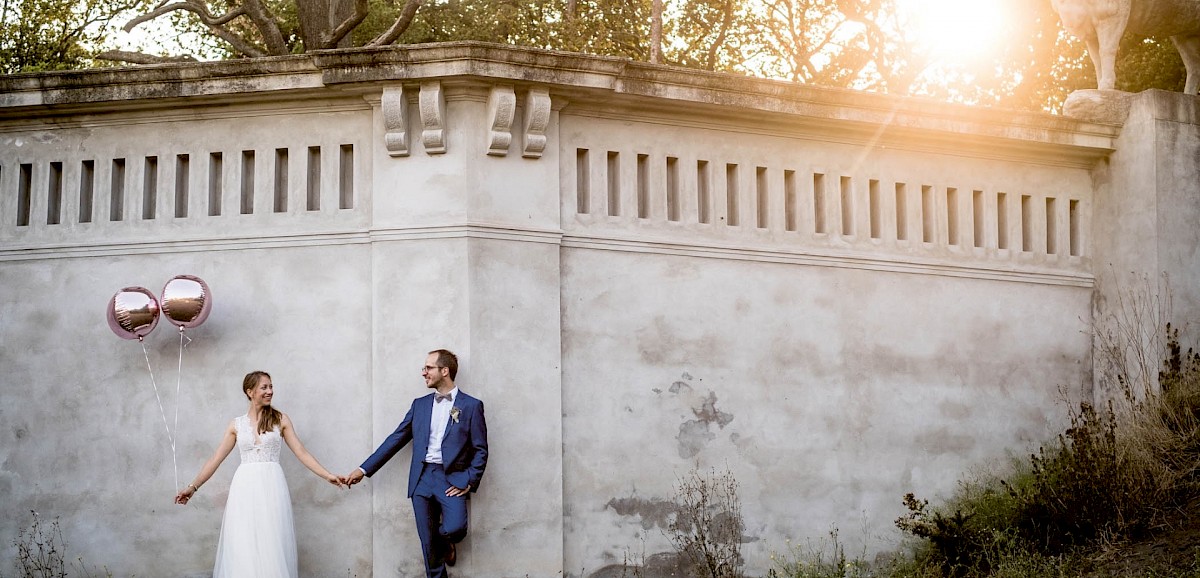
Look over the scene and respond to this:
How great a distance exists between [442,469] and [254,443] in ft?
4.71

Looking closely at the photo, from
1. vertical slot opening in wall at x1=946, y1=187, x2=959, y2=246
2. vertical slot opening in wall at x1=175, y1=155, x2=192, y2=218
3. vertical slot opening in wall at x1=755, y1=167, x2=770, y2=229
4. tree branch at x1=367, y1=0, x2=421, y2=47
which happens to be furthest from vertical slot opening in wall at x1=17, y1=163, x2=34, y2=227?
vertical slot opening in wall at x1=946, y1=187, x2=959, y2=246

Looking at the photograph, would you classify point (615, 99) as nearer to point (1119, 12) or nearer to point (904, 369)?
point (904, 369)

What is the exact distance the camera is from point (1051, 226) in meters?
12.7

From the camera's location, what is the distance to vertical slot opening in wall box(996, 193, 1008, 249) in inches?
488

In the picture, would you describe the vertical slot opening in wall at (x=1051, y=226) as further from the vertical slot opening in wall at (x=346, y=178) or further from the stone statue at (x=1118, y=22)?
the vertical slot opening in wall at (x=346, y=178)

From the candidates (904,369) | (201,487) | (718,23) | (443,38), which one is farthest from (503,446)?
(718,23)

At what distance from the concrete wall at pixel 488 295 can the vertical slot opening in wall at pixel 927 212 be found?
399 millimetres

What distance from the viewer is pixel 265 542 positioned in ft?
31.0

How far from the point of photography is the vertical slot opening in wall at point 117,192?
10.8m

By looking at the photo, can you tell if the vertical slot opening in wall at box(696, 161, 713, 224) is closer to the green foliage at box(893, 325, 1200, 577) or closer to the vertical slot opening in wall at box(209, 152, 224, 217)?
the green foliage at box(893, 325, 1200, 577)

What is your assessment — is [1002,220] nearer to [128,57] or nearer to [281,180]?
[281,180]

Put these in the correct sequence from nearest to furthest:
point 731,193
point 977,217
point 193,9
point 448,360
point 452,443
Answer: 1. point 452,443
2. point 448,360
3. point 731,193
4. point 977,217
5. point 193,9

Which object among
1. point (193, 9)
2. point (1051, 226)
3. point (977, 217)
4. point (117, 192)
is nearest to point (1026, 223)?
point (1051, 226)

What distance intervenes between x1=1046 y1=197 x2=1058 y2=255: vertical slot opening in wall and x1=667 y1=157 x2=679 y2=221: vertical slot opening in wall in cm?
402
